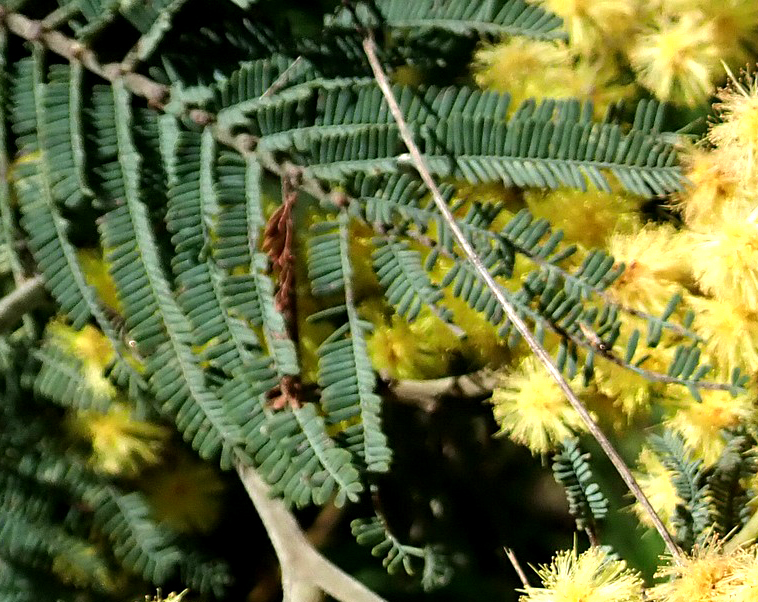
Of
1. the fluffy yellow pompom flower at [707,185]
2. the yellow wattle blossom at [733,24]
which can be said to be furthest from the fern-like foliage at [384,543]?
the yellow wattle blossom at [733,24]

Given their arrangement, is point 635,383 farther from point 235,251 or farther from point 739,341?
point 235,251

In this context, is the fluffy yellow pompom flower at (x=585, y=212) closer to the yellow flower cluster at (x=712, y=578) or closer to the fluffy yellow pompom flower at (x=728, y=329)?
the fluffy yellow pompom flower at (x=728, y=329)

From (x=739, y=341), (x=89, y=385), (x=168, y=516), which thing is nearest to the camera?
(x=739, y=341)

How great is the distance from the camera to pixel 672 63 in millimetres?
550

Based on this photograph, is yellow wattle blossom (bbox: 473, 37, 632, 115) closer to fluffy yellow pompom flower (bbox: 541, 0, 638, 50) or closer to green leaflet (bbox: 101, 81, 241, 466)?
fluffy yellow pompom flower (bbox: 541, 0, 638, 50)

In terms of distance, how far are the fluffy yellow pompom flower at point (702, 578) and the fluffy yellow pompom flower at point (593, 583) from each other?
0.03 metres

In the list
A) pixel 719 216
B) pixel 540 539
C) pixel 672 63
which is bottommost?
pixel 540 539

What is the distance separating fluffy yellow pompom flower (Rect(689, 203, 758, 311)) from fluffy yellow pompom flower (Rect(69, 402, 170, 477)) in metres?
0.47

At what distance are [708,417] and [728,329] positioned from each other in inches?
4.0

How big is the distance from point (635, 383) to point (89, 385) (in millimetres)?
430

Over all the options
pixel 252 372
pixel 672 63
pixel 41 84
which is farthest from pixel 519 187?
pixel 41 84

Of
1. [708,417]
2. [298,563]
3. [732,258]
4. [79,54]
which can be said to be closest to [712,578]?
[708,417]

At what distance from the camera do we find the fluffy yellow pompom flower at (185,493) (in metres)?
0.75

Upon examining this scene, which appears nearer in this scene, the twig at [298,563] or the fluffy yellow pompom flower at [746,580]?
the fluffy yellow pompom flower at [746,580]
